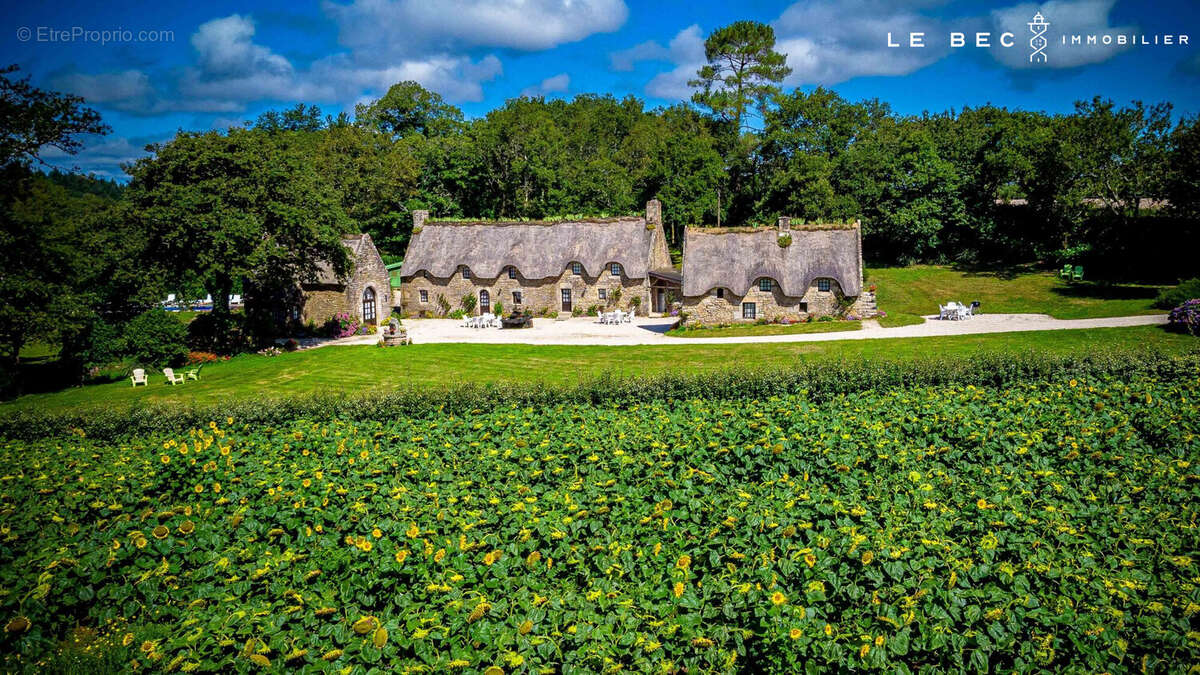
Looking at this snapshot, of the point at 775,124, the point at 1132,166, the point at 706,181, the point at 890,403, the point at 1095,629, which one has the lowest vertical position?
the point at 1095,629

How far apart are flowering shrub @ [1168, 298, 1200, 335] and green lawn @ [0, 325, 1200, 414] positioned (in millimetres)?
696

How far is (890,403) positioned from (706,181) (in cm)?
4631

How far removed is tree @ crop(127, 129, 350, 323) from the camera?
28.1m

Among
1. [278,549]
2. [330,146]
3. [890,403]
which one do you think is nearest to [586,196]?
[330,146]

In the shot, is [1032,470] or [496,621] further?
[1032,470]

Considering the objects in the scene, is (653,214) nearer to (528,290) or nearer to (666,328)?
(528,290)

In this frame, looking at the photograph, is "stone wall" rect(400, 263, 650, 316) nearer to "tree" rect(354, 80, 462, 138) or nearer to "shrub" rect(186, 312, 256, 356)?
"shrub" rect(186, 312, 256, 356)

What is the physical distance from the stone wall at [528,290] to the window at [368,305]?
12.3 feet

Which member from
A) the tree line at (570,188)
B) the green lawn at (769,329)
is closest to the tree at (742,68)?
the tree line at (570,188)

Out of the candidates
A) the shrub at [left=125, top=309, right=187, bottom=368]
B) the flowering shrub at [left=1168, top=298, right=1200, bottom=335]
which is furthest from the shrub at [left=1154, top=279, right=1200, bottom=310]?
the shrub at [left=125, top=309, right=187, bottom=368]

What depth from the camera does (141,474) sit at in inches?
432

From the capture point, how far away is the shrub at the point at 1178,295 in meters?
28.5

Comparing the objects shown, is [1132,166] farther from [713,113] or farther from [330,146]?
[330,146]

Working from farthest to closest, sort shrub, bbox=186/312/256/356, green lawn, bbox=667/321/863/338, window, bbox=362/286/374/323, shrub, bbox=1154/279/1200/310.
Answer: window, bbox=362/286/374/323, green lawn, bbox=667/321/863/338, shrub, bbox=186/312/256/356, shrub, bbox=1154/279/1200/310
